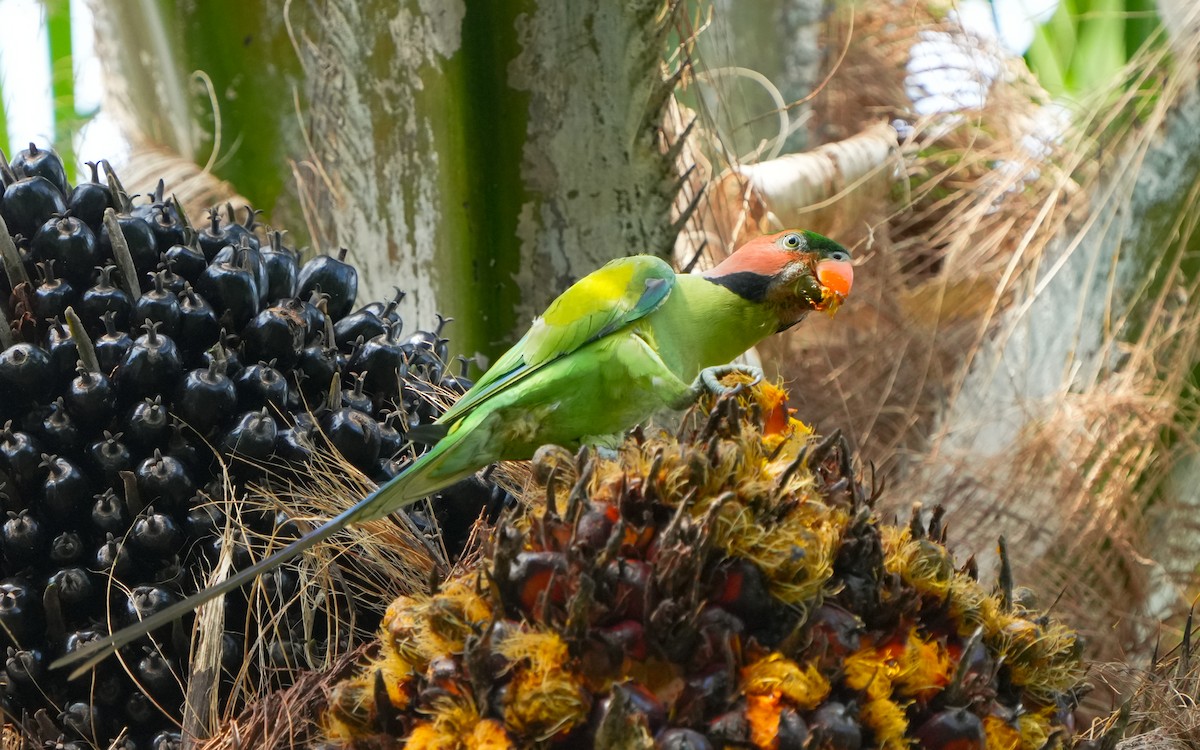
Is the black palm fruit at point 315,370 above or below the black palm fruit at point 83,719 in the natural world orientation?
above

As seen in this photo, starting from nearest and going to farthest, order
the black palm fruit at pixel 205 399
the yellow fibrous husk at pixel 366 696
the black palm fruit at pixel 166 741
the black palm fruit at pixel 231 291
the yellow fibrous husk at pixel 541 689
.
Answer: the yellow fibrous husk at pixel 541 689 < the yellow fibrous husk at pixel 366 696 < the black palm fruit at pixel 166 741 < the black palm fruit at pixel 205 399 < the black palm fruit at pixel 231 291

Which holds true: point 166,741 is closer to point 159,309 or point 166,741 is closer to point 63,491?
point 63,491

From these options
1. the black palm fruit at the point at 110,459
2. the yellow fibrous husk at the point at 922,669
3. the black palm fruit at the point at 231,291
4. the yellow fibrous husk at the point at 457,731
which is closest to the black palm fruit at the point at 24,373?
the black palm fruit at the point at 110,459

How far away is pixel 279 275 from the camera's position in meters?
1.59

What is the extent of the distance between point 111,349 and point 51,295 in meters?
0.13

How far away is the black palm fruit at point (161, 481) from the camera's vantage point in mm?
1348

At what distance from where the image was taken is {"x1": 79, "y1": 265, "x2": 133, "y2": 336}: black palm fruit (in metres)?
1.44

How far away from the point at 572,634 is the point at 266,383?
659 mm

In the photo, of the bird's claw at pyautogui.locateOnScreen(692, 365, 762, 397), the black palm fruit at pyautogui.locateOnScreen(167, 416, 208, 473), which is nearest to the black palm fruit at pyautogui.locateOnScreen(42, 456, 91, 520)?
the black palm fruit at pyautogui.locateOnScreen(167, 416, 208, 473)

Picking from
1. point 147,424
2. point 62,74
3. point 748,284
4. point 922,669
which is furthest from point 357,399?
point 62,74

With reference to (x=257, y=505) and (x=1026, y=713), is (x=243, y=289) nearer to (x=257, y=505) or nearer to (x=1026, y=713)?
(x=257, y=505)

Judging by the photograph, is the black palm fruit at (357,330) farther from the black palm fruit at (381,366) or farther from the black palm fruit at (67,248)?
the black palm fruit at (67,248)

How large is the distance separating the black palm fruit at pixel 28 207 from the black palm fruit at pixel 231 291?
24cm

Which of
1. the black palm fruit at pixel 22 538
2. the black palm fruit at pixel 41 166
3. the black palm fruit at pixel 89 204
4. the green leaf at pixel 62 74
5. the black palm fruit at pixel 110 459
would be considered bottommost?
the black palm fruit at pixel 22 538
